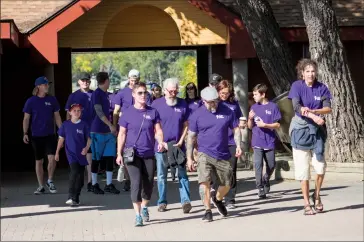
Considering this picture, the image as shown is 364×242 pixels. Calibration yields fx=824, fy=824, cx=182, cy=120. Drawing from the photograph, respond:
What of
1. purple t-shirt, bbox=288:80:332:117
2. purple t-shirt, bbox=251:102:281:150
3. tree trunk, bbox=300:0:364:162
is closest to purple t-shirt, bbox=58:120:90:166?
purple t-shirt, bbox=251:102:281:150

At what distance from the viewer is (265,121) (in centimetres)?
1253

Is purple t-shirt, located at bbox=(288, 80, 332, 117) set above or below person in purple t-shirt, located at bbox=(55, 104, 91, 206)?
above

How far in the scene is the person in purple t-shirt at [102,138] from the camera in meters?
13.6

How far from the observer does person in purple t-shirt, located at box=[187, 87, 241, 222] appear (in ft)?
34.4

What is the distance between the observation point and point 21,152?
1894 cm

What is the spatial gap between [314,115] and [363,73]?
10.3 m

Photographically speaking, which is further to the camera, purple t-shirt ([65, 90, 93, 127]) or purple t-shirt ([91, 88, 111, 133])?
purple t-shirt ([65, 90, 93, 127])

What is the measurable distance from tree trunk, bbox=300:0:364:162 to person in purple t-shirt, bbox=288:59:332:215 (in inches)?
146

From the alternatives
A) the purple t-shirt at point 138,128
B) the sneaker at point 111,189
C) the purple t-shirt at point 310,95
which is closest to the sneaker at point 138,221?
the purple t-shirt at point 138,128

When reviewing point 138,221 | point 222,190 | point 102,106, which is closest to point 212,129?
point 222,190

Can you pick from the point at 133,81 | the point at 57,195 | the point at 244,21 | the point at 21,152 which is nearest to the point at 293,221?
the point at 133,81

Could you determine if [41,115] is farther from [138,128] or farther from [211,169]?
[211,169]

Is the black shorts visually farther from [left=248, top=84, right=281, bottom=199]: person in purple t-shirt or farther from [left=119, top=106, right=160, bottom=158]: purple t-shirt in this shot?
[left=119, top=106, right=160, bottom=158]: purple t-shirt

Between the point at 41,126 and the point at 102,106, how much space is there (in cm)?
111
